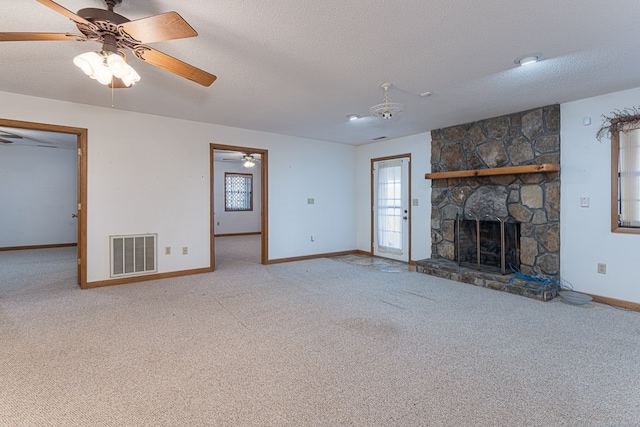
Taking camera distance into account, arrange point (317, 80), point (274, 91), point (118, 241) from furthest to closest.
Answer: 1. point (118, 241)
2. point (274, 91)
3. point (317, 80)

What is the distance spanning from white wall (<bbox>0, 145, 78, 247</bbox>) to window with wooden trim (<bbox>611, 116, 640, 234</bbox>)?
413 inches

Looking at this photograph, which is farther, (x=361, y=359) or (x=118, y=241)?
(x=118, y=241)

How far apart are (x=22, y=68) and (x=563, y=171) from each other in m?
6.05

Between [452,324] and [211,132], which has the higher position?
[211,132]

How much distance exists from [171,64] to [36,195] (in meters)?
7.77

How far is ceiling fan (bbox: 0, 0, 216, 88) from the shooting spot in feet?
5.98

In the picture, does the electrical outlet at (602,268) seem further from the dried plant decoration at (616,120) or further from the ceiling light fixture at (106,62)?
the ceiling light fixture at (106,62)

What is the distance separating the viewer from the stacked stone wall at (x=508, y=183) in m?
4.09

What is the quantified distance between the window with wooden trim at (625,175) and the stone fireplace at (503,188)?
1.75 feet

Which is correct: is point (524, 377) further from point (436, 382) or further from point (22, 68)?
point (22, 68)

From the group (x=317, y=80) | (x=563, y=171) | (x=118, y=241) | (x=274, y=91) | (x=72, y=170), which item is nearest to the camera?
(x=317, y=80)

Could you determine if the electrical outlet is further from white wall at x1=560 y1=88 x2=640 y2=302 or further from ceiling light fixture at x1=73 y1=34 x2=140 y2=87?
ceiling light fixture at x1=73 y1=34 x2=140 y2=87

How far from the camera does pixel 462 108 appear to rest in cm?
419

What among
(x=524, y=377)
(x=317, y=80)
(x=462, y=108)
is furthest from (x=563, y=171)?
(x=317, y=80)
